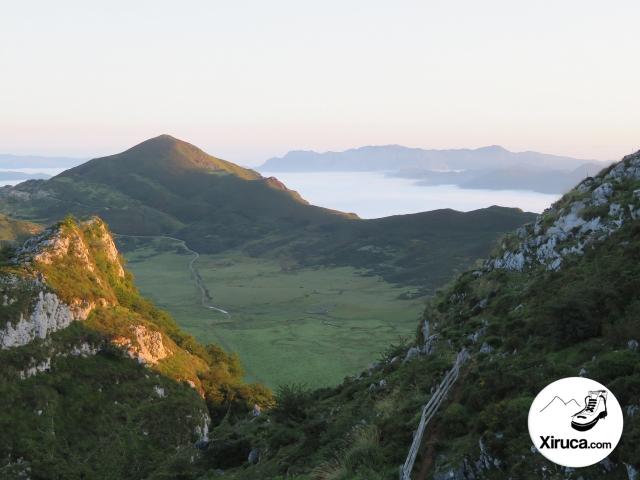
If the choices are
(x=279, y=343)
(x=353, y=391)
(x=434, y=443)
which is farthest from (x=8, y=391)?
(x=279, y=343)

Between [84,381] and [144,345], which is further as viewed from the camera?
[144,345]

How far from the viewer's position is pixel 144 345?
85.9 meters

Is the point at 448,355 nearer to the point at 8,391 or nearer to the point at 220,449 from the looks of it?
the point at 220,449

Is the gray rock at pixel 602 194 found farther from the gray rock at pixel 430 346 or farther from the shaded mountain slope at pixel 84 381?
the shaded mountain slope at pixel 84 381

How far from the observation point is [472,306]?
41656 mm

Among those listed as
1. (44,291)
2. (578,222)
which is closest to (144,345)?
(44,291)

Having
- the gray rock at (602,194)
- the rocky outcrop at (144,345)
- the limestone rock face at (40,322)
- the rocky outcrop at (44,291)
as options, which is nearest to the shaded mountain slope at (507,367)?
the gray rock at (602,194)

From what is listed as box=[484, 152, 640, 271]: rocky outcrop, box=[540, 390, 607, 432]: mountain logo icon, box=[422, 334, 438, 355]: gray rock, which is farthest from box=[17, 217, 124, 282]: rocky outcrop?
box=[540, 390, 607, 432]: mountain logo icon

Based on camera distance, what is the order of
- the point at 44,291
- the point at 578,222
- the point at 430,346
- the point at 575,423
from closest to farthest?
the point at 575,423, the point at 430,346, the point at 578,222, the point at 44,291

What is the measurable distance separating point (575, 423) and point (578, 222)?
94.9 ft

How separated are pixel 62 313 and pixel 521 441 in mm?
75160

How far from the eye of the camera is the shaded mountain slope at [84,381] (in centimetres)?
6072

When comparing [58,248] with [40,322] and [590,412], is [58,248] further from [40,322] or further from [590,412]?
[590,412]

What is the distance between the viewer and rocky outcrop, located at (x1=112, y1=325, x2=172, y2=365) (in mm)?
82375
